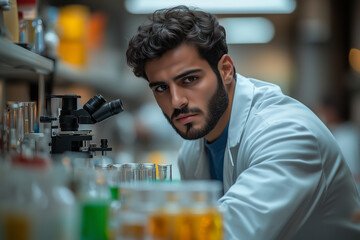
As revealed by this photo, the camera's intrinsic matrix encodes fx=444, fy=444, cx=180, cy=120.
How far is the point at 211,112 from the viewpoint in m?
1.70

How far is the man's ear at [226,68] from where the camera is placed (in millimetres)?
1829

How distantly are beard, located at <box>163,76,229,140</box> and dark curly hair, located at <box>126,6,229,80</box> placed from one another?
0.32ft

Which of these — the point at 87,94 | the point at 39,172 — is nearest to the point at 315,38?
the point at 87,94

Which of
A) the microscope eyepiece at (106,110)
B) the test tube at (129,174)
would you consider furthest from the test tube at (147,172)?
the microscope eyepiece at (106,110)

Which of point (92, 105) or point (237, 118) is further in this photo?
point (237, 118)

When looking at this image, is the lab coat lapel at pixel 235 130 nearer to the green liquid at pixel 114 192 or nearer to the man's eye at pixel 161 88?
the man's eye at pixel 161 88

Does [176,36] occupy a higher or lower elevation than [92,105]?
higher

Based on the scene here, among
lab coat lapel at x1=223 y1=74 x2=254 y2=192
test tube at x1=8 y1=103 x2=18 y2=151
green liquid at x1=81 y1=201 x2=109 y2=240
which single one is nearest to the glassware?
test tube at x1=8 y1=103 x2=18 y2=151

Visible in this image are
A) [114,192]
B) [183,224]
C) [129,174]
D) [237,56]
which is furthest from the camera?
[237,56]

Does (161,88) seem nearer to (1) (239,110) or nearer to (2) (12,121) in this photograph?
(1) (239,110)

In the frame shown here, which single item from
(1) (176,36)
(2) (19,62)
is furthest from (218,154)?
(2) (19,62)

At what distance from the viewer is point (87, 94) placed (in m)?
2.74

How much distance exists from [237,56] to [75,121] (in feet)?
13.5

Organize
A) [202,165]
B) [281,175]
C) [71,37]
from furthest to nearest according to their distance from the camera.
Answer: [71,37]
[202,165]
[281,175]
